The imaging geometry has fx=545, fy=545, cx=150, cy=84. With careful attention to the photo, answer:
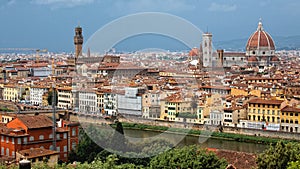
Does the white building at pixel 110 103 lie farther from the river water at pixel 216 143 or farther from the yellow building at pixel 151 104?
the river water at pixel 216 143

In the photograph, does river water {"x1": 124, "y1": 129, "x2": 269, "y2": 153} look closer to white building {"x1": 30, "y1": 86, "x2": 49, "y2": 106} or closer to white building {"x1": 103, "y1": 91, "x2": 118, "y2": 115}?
white building {"x1": 103, "y1": 91, "x2": 118, "y2": 115}

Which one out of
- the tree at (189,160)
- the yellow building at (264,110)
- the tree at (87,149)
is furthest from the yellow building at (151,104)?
the tree at (189,160)

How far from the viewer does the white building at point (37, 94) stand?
45.6ft

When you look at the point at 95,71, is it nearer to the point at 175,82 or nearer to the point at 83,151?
the point at 175,82

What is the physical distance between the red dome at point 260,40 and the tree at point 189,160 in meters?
19.0

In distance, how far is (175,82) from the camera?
13.7m

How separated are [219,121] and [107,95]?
2992 millimetres

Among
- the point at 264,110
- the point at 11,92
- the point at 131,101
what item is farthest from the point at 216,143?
the point at 11,92

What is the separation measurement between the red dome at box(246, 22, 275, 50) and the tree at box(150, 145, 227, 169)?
19.0 metres

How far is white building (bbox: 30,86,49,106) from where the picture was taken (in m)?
13.9

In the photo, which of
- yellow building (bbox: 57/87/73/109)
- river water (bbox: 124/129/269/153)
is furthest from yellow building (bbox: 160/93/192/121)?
yellow building (bbox: 57/87/73/109)

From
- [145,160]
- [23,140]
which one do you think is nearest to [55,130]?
[23,140]

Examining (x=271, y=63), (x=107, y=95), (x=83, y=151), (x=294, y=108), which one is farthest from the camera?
(x=271, y=63)

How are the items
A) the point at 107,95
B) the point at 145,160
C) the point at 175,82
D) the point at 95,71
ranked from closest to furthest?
the point at 145,160 → the point at 107,95 → the point at 175,82 → the point at 95,71
